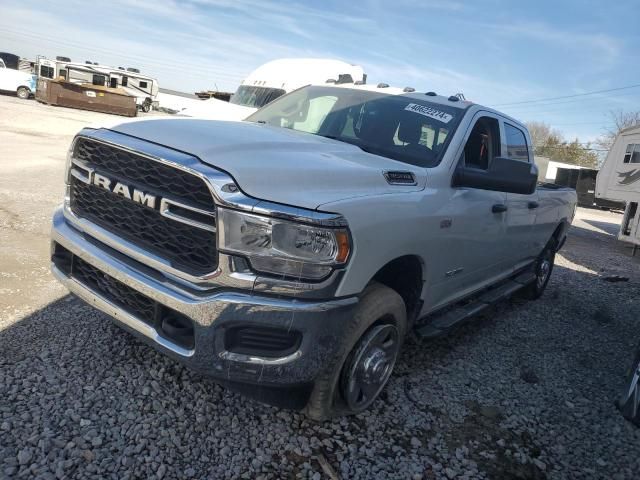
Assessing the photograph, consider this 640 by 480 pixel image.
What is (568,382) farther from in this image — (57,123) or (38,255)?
(57,123)

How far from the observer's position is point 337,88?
436 cm

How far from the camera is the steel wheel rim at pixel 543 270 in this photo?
6.11 metres

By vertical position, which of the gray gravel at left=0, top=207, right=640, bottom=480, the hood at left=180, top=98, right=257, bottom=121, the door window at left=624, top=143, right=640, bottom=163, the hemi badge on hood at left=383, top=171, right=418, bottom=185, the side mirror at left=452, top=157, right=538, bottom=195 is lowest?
the gray gravel at left=0, top=207, right=640, bottom=480

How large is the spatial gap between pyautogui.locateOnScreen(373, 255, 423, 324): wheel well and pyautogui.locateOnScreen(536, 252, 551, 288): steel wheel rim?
3.34 metres

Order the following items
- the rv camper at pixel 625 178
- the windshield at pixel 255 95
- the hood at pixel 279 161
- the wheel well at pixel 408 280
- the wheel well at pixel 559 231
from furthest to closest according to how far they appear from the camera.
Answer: the windshield at pixel 255 95, the rv camper at pixel 625 178, the wheel well at pixel 559 231, the wheel well at pixel 408 280, the hood at pixel 279 161

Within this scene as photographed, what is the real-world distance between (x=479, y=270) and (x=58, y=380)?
9.84ft

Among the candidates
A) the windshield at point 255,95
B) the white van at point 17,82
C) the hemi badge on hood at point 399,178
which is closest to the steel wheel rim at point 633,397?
the hemi badge on hood at point 399,178

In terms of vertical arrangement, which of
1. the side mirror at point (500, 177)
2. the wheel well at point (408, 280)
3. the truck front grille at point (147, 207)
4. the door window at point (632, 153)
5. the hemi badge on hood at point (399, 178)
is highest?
the door window at point (632, 153)

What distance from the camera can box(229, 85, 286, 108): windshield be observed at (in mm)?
13850

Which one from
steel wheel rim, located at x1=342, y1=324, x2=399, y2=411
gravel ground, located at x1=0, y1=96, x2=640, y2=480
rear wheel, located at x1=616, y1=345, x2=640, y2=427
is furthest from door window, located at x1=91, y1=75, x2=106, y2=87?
rear wheel, located at x1=616, y1=345, x2=640, y2=427

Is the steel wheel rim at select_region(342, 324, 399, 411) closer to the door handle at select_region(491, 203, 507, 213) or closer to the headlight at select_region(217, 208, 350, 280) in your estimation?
the headlight at select_region(217, 208, 350, 280)

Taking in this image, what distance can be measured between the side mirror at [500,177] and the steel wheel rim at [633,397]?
1547mm

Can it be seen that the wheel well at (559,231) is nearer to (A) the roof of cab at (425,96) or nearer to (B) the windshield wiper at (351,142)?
(A) the roof of cab at (425,96)

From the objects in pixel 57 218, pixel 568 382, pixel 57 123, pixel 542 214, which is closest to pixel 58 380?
pixel 57 218
